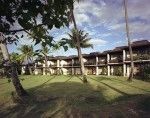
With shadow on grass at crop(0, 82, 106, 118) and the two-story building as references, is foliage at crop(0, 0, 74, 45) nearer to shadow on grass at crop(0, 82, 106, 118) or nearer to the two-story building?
shadow on grass at crop(0, 82, 106, 118)

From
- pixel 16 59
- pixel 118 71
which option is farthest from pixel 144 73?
pixel 16 59

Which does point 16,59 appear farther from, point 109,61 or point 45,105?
point 109,61

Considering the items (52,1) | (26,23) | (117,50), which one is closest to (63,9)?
(52,1)

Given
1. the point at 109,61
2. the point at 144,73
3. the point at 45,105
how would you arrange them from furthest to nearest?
1. the point at 109,61
2. the point at 144,73
3. the point at 45,105

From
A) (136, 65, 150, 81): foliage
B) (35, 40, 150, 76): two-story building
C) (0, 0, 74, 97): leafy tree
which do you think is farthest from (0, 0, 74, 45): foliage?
(136, 65, 150, 81): foliage

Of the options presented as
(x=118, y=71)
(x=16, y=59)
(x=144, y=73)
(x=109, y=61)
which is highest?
(x=109, y=61)

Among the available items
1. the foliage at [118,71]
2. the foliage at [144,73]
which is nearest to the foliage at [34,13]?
the foliage at [144,73]

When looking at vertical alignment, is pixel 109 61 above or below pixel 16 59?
above

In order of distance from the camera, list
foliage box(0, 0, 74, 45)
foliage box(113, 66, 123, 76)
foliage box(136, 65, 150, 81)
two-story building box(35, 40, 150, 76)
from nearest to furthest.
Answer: foliage box(0, 0, 74, 45), foliage box(136, 65, 150, 81), two-story building box(35, 40, 150, 76), foliage box(113, 66, 123, 76)

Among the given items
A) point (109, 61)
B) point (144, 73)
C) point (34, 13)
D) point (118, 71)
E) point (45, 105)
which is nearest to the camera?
point (34, 13)

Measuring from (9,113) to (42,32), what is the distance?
58.4ft

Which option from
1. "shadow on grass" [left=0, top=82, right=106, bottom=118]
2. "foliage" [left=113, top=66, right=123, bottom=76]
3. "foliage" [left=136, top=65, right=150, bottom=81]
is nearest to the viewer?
"shadow on grass" [left=0, top=82, right=106, bottom=118]

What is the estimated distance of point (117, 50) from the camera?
5647 centimetres

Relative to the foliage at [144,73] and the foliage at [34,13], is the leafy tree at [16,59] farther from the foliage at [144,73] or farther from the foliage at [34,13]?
the foliage at [144,73]
